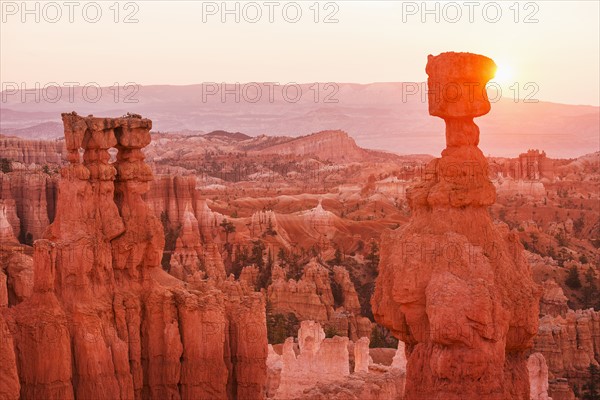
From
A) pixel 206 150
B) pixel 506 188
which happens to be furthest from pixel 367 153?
pixel 506 188

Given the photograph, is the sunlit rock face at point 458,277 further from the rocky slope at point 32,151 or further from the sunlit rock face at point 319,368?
the rocky slope at point 32,151

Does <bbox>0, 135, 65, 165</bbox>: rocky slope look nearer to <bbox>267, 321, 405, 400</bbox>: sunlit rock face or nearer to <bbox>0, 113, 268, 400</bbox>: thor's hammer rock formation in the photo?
<bbox>267, 321, 405, 400</bbox>: sunlit rock face

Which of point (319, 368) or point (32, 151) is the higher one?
point (32, 151)

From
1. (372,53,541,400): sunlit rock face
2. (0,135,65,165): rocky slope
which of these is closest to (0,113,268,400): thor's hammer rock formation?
(372,53,541,400): sunlit rock face

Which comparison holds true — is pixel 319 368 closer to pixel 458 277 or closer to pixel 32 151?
pixel 458 277

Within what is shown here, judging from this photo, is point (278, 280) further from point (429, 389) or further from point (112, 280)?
point (429, 389)

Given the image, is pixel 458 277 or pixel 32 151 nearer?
pixel 458 277

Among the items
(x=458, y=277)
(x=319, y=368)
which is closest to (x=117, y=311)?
(x=458, y=277)

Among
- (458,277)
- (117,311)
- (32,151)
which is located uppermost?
(32,151)
